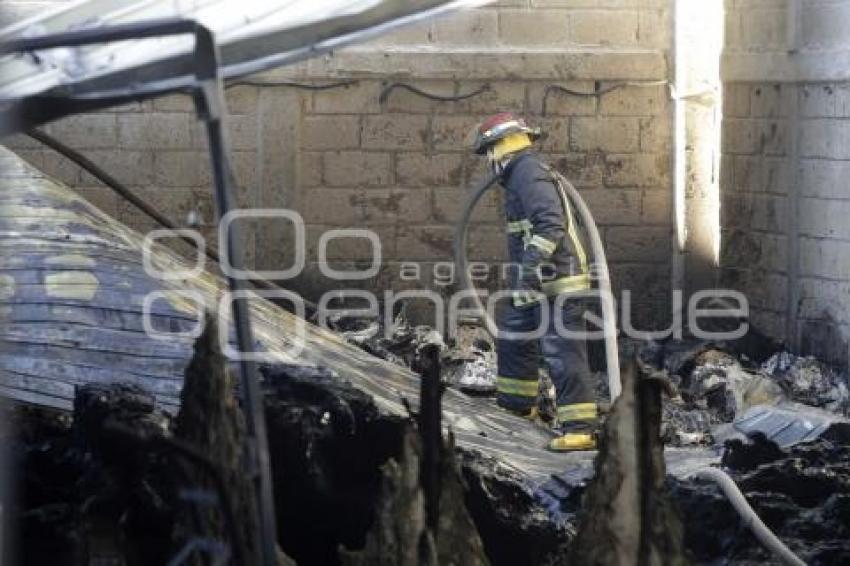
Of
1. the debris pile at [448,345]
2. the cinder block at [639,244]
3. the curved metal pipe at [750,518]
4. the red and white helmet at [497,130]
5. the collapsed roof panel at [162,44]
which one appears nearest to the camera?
the collapsed roof panel at [162,44]

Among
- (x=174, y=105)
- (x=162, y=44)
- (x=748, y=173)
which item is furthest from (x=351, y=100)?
(x=162, y=44)

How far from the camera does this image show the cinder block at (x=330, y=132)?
11.2m

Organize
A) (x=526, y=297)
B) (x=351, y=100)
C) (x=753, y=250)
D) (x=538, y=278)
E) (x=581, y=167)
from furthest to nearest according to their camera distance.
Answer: (x=581, y=167) < (x=351, y=100) < (x=753, y=250) < (x=526, y=297) < (x=538, y=278)

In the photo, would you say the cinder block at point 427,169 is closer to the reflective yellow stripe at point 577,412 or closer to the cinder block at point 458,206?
the cinder block at point 458,206

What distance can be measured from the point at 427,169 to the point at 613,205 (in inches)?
50.2

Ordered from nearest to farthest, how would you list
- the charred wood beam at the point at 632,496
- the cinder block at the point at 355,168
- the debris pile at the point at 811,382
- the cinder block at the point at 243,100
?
the charred wood beam at the point at 632,496
the debris pile at the point at 811,382
the cinder block at the point at 243,100
the cinder block at the point at 355,168

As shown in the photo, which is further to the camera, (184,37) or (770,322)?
(770,322)

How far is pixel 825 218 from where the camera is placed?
991cm

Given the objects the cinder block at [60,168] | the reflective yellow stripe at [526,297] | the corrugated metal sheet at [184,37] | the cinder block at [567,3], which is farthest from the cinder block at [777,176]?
the corrugated metal sheet at [184,37]

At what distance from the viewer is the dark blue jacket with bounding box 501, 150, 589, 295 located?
348 inches

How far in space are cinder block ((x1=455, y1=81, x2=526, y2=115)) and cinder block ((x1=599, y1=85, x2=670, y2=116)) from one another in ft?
1.83

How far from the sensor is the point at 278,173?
439 inches

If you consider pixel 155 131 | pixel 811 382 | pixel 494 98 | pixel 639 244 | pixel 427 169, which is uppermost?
pixel 494 98

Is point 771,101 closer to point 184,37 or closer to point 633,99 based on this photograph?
point 633,99
